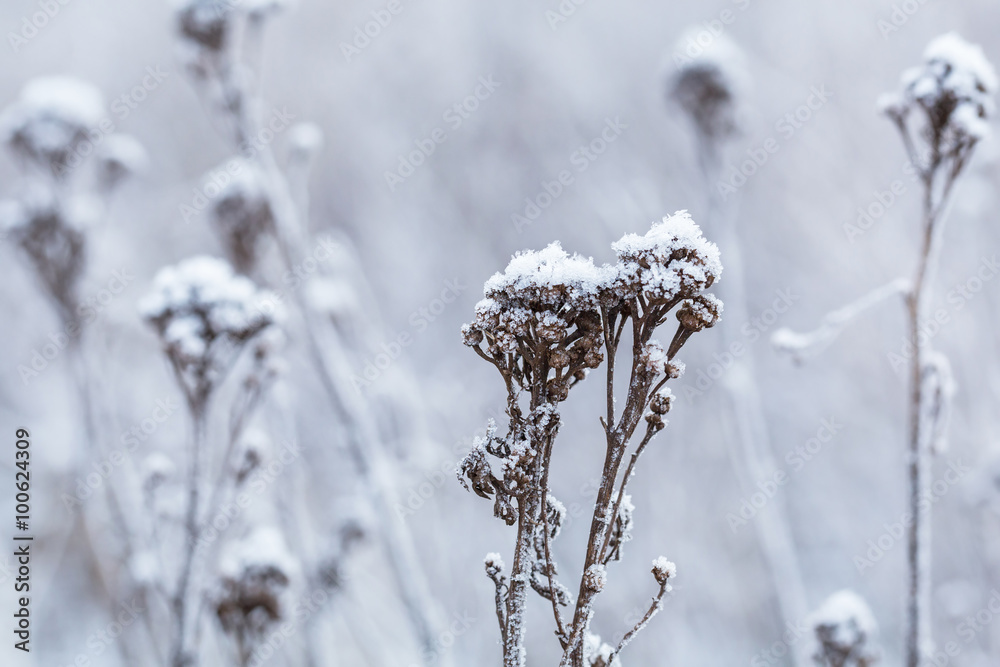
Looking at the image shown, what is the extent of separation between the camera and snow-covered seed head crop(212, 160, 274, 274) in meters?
3.23

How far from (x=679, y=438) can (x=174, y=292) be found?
3.17 metres

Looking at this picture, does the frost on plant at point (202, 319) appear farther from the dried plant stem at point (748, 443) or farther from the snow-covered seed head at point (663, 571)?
the dried plant stem at point (748, 443)

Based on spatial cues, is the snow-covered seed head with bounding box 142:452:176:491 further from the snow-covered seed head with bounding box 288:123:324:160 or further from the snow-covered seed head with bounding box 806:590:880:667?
the snow-covered seed head with bounding box 806:590:880:667

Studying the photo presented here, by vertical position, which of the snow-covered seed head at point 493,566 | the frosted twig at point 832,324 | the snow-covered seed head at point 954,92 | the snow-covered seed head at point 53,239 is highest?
the snow-covered seed head at point 53,239

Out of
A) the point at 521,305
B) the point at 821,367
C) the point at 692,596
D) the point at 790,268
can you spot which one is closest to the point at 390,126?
the point at 790,268

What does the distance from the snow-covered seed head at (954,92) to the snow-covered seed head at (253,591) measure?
2.71 meters

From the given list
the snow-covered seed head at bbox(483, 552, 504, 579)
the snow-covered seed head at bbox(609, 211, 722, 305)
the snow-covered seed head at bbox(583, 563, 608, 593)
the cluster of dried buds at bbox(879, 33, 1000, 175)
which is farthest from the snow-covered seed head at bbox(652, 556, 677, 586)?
the cluster of dried buds at bbox(879, 33, 1000, 175)

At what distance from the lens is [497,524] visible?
7.50 meters

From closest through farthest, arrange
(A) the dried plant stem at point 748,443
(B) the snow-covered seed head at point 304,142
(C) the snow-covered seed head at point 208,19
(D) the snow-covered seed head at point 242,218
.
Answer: (A) the dried plant stem at point 748,443, (C) the snow-covered seed head at point 208,19, (B) the snow-covered seed head at point 304,142, (D) the snow-covered seed head at point 242,218

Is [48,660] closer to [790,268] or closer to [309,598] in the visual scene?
[309,598]

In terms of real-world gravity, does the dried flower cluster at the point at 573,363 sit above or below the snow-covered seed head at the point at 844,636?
above

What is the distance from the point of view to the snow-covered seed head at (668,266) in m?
1.07

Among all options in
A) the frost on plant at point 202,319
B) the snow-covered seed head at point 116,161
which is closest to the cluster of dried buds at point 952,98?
the frost on plant at point 202,319

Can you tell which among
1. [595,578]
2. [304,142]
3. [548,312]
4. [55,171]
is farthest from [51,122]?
[595,578]
